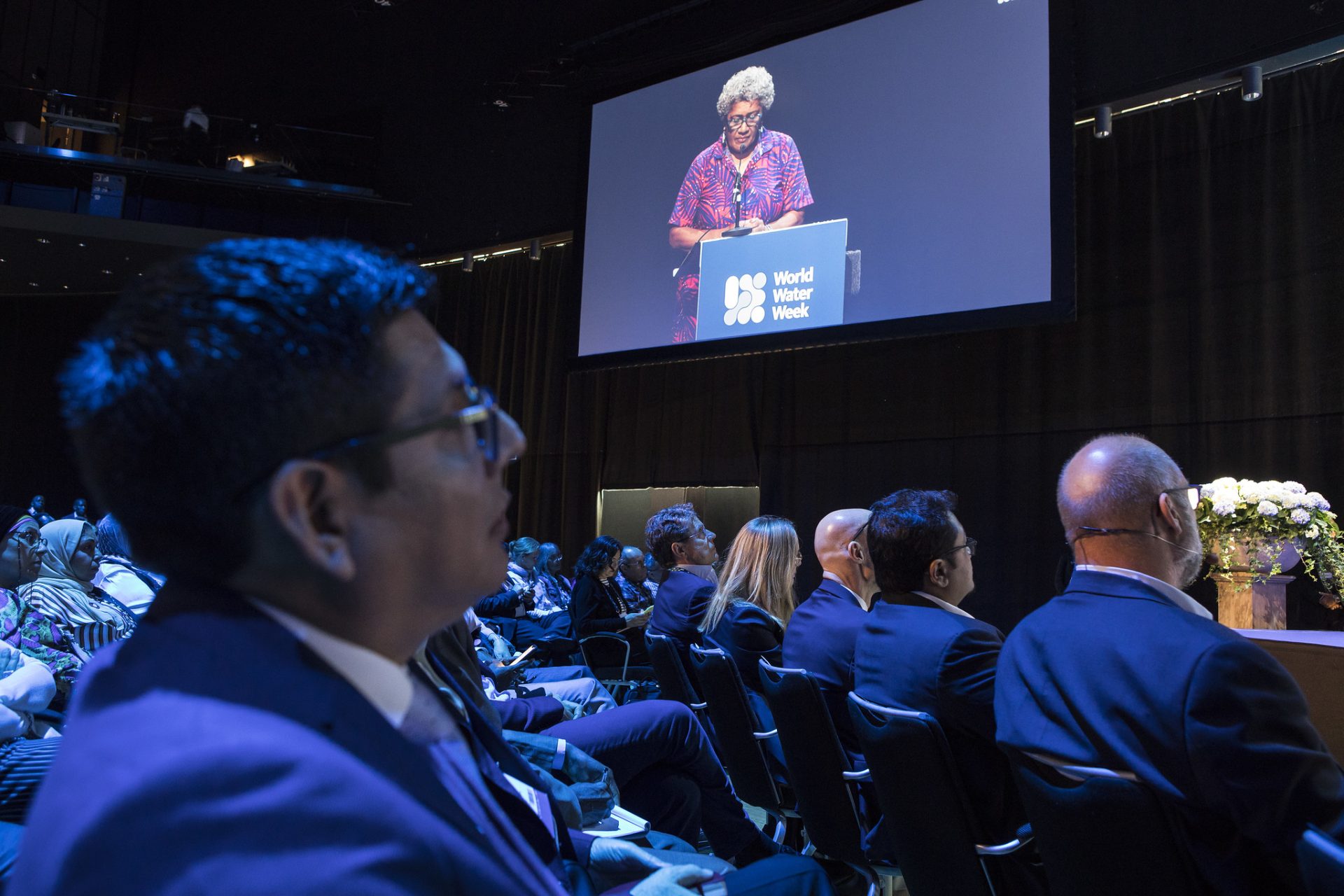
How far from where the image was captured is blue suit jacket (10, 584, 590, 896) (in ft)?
1.61

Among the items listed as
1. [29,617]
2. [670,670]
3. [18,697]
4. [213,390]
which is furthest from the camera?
[670,670]

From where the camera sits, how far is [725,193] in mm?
7012

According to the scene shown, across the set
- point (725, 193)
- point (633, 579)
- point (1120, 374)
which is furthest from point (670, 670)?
point (1120, 374)

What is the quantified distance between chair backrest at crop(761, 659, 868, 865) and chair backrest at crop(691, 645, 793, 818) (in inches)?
18.3

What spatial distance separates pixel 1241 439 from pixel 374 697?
6717 millimetres

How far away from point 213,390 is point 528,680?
13.7ft

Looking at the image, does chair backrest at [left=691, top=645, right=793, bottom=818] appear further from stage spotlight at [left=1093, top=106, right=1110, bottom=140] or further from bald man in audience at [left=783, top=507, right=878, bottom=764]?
stage spotlight at [left=1093, top=106, right=1110, bottom=140]

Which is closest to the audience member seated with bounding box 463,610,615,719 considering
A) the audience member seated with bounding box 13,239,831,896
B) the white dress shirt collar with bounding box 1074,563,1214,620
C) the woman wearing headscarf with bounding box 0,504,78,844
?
the woman wearing headscarf with bounding box 0,504,78,844

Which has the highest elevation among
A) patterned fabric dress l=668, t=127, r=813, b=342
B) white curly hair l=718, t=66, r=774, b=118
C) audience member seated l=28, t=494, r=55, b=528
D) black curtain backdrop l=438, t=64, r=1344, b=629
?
white curly hair l=718, t=66, r=774, b=118

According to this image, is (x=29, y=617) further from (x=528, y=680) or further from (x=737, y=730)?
(x=737, y=730)

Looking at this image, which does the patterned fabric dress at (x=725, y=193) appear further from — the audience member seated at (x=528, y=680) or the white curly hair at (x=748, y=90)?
the audience member seated at (x=528, y=680)

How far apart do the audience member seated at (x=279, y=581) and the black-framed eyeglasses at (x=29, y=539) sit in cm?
320

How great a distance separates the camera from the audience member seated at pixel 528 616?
20.4 feet

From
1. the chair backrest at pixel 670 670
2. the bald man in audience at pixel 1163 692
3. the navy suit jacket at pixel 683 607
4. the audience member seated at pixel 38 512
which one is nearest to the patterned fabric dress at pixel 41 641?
the audience member seated at pixel 38 512
